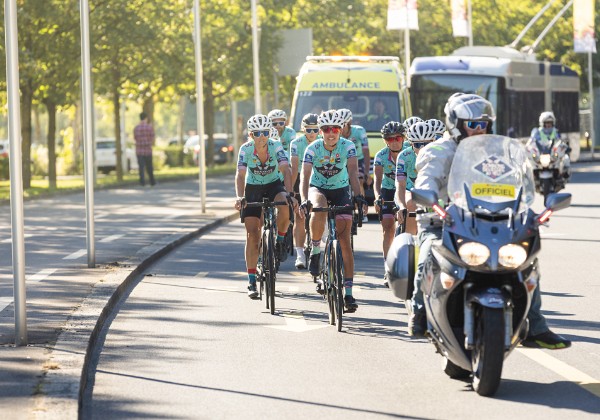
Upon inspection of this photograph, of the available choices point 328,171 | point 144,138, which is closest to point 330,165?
point 328,171

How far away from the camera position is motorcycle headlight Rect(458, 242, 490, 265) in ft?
23.9

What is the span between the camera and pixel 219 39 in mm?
49438

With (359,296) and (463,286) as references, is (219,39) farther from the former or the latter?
(463,286)

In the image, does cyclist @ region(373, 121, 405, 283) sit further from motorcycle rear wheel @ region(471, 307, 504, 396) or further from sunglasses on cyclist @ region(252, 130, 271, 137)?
motorcycle rear wheel @ region(471, 307, 504, 396)

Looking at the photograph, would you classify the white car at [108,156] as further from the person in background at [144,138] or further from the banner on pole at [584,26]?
the banner on pole at [584,26]

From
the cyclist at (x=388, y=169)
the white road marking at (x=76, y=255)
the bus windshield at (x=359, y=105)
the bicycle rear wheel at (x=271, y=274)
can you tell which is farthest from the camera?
the bus windshield at (x=359, y=105)

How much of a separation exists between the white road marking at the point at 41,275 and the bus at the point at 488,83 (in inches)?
792

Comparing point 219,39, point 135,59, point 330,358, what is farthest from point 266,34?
point 330,358

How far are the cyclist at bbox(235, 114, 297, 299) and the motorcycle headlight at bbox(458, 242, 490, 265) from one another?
501 centimetres

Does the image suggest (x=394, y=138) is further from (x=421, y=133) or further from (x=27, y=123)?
(x=27, y=123)

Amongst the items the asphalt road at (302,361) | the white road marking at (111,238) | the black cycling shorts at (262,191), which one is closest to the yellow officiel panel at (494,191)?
the asphalt road at (302,361)

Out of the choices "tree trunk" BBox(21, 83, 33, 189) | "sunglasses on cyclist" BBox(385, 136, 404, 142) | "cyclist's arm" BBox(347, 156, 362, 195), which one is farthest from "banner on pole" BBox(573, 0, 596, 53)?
"cyclist's arm" BBox(347, 156, 362, 195)

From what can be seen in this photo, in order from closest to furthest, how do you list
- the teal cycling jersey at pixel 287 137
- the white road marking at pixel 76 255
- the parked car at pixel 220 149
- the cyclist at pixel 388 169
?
1. the cyclist at pixel 388 169
2. the white road marking at pixel 76 255
3. the teal cycling jersey at pixel 287 137
4. the parked car at pixel 220 149

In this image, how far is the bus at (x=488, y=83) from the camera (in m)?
34.8
